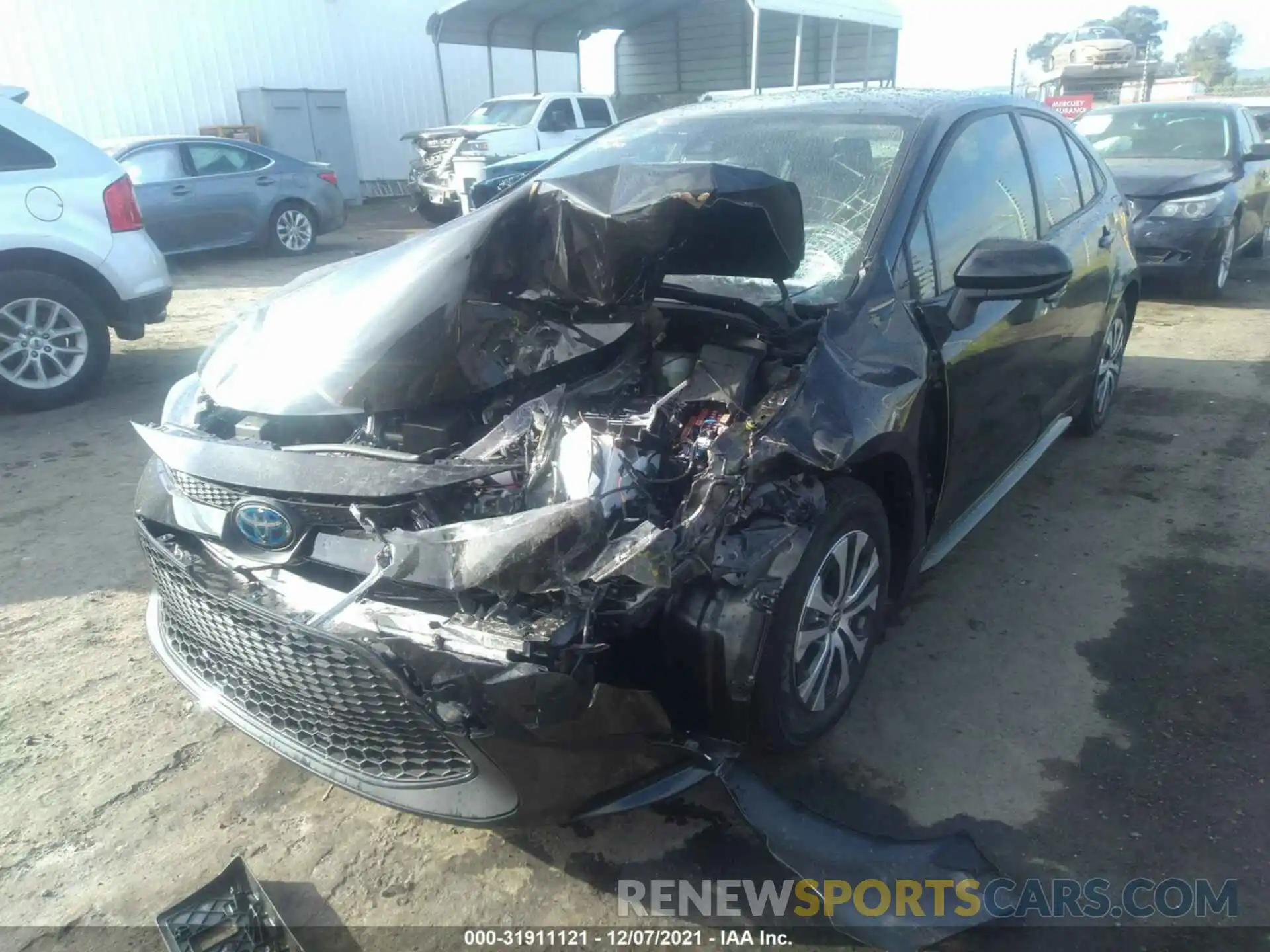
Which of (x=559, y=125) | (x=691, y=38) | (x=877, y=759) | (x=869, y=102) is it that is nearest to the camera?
(x=877, y=759)

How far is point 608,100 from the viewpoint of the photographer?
15.7 metres

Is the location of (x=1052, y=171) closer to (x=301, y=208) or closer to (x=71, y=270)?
(x=71, y=270)

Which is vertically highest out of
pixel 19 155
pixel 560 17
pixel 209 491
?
pixel 560 17

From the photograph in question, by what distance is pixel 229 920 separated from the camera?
2002 millimetres

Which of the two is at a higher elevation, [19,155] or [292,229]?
[19,155]

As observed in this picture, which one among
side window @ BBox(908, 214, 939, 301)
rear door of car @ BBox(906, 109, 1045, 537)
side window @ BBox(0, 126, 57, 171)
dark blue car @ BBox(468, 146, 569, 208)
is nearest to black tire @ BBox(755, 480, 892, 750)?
rear door of car @ BBox(906, 109, 1045, 537)

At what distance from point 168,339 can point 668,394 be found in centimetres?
654

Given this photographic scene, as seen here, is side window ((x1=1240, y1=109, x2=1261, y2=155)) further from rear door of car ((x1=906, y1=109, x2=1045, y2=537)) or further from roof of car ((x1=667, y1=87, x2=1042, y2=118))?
rear door of car ((x1=906, y1=109, x2=1045, y2=537))

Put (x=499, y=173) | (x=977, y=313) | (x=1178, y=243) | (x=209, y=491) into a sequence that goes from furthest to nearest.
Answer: (x=499, y=173) < (x=1178, y=243) < (x=977, y=313) < (x=209, y=491)

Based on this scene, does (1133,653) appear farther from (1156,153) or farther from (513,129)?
(513,129)

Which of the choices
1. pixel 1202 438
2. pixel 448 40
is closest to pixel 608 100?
pixel 448 40

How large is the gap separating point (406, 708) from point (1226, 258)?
904cm

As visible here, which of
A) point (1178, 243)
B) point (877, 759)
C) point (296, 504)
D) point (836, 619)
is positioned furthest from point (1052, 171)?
point (1178, 243)

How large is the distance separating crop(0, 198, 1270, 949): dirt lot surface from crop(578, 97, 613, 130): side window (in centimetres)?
1280
